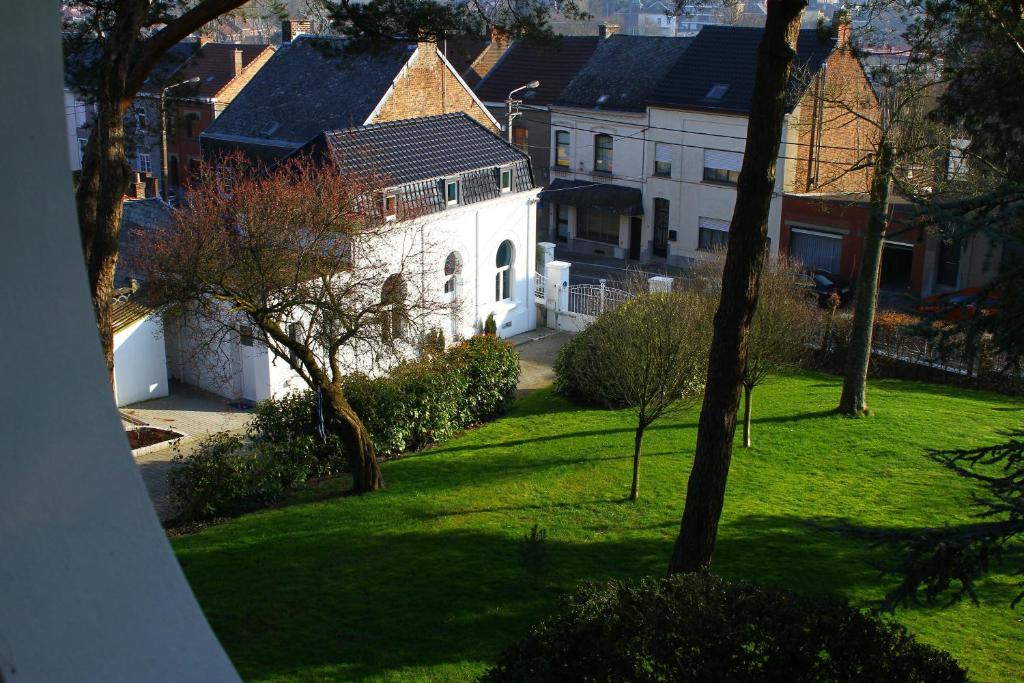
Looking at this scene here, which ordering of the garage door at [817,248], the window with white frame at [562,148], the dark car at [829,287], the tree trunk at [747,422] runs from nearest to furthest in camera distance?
1. the tree trunk at [747,422]
2. the dark car at [829,287]
3. the garage door at [817,248]
4. the window with white frame at [562,148]

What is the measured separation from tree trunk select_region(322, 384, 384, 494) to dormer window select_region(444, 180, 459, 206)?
10.3 m

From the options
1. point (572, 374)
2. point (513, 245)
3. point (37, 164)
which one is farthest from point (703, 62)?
point (37, 164)

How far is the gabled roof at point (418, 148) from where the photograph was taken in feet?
75.8

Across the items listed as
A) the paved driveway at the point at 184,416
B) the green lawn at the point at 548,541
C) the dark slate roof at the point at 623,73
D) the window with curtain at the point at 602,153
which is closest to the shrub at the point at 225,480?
the green lawn at the point at 548,541

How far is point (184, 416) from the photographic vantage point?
68.5 ft

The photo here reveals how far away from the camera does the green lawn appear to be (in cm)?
1028

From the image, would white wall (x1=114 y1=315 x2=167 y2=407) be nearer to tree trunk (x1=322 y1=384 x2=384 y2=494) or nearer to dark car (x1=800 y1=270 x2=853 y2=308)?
tree trunk (x1=322 y1=384 x2=384 y2=494)

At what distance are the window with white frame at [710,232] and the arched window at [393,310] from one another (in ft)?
68.6

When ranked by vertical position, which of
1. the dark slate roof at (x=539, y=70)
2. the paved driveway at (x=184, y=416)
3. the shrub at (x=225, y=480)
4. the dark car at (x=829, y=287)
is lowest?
the paved driveway at (x=184, y=416)

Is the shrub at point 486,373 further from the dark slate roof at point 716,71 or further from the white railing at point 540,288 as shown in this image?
the dark slate roof at point 716,71

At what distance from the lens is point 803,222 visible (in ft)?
109

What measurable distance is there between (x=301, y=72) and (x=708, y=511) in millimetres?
26863

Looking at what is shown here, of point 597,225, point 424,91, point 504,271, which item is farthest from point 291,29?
point 504,271

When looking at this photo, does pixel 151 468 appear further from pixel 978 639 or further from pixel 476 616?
pixel 978 639
